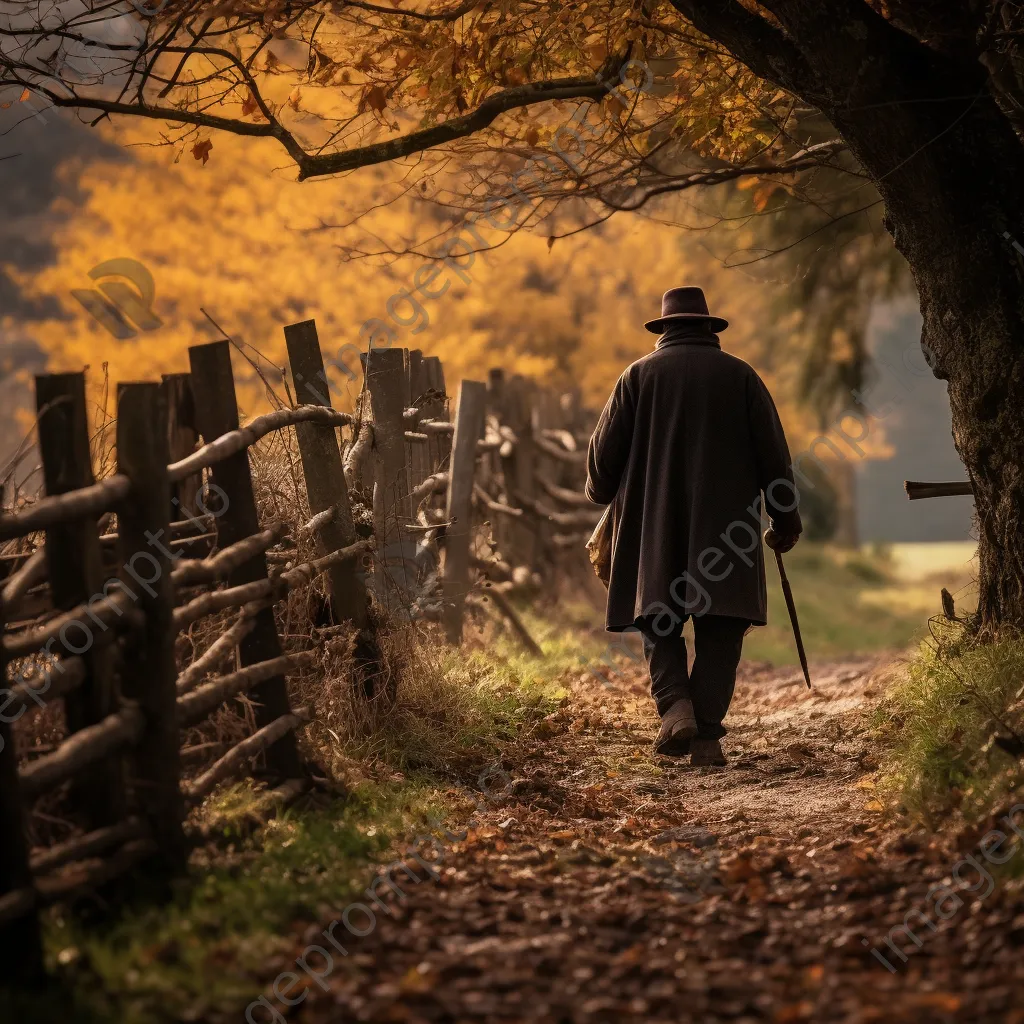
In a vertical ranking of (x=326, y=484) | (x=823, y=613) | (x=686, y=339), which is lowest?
(x=823, y=613)

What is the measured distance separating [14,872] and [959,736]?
A: 335cm

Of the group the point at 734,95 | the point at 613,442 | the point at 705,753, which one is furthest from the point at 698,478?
the point at 734,95

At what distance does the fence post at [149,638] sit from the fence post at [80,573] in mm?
126

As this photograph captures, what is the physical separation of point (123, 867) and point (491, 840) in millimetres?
1439

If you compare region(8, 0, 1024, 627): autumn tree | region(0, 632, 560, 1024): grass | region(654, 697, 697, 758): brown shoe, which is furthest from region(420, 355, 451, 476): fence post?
region(654, 697, 697, 758): brown shoe

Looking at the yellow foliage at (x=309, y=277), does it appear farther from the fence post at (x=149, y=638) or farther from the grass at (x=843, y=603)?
the fence post at (x=149, y=638)

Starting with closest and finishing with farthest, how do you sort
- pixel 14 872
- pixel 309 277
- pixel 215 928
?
pixel 14 872, pixel 215 928, pixel 309 277

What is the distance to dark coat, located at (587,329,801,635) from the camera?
558cm

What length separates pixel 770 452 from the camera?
18.6 feet

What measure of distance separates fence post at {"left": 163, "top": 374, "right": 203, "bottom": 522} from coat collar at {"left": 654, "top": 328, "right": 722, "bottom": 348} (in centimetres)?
240

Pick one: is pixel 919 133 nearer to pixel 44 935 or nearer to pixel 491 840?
pixel 491 840

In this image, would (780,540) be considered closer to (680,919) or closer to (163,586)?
(680,919)

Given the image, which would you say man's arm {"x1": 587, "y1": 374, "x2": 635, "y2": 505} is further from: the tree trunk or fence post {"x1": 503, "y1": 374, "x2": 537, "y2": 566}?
fence post {"x1": 503, "y1": 374, "x2": 537, "y2": 566}

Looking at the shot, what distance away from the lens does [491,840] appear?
14.2ft
